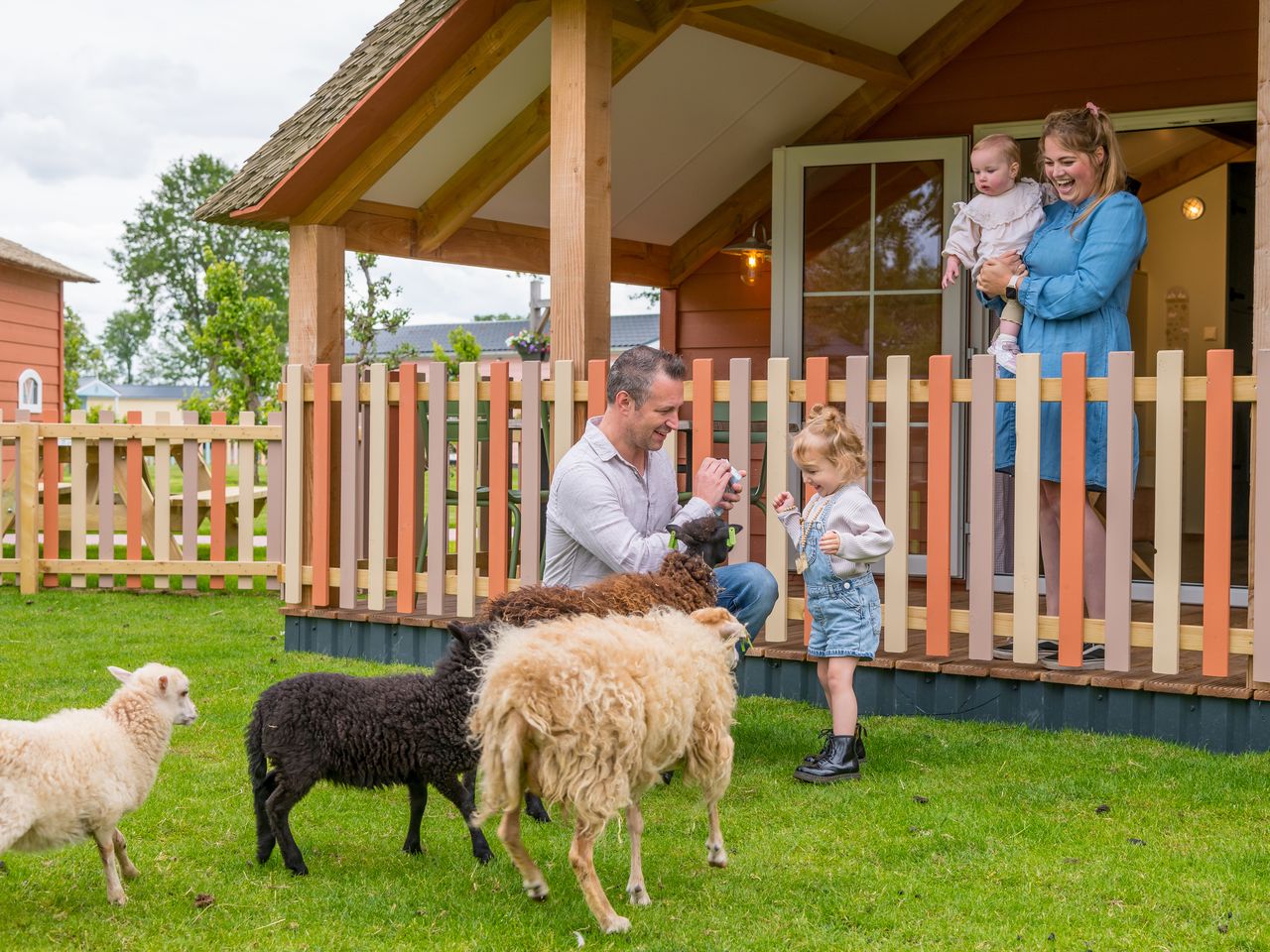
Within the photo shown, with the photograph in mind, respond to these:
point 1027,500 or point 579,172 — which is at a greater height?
point 579,172

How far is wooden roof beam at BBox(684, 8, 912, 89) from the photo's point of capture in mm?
6949

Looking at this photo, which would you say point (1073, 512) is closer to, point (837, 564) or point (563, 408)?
point (837, 564)

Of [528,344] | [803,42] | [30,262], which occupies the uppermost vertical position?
[30,262]

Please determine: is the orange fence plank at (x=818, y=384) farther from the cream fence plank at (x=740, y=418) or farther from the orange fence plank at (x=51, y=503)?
the orange fence plank at (x=51, y=503)

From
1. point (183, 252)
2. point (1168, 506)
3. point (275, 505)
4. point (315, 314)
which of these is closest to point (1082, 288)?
point (1168, 506)

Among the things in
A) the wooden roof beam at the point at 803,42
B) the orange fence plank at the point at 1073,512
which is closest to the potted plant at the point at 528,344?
the wooden roof beam at the point at 803,42

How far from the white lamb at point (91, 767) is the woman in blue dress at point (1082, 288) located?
11.5ft

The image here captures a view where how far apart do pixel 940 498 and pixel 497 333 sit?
65.7 metres

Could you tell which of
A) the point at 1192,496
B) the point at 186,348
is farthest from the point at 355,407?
the point at 186,348

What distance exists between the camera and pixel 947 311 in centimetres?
800

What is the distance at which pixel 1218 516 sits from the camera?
15.8 feet

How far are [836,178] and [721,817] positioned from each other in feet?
17.7

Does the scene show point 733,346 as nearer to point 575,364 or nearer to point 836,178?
point 836,178


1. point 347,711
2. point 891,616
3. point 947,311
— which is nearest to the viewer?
point 347,711
